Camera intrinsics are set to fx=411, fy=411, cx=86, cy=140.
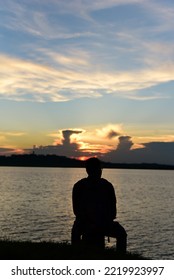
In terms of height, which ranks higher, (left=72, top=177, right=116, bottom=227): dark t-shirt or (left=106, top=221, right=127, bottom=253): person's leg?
(left=72, top=177, right=116, bottom=227): dark t-shirt

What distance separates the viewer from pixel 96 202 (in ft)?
34.0

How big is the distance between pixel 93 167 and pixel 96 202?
2.93ft

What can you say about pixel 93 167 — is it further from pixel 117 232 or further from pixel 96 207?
pixel 117 232

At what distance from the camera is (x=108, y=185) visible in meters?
10.3

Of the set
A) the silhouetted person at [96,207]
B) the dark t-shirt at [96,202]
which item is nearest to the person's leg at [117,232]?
the silhouetted person at [96,207]

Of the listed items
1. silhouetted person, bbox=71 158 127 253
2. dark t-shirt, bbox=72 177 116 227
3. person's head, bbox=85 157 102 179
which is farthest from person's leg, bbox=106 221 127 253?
person's head, bbox=85 157 102 179

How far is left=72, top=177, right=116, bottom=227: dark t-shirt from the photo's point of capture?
10297 millimetres

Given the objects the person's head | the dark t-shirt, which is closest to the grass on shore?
the dark t-shirt

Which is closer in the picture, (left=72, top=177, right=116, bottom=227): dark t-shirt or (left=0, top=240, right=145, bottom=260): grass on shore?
(left=0, top=240, right=145, bottom=260): grass on shore

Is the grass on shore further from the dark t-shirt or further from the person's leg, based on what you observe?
the dark t-shirt

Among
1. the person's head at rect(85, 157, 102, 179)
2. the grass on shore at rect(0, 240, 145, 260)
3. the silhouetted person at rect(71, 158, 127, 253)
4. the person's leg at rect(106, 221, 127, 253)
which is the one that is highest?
the person's head at rect(85, 157, 102, 179)

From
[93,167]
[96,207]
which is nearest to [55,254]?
[96,207]

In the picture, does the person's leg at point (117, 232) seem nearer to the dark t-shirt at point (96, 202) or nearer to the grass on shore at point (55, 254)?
the dark t-shirt at point (96, 202)

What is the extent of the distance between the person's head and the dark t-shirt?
0.49 feet
